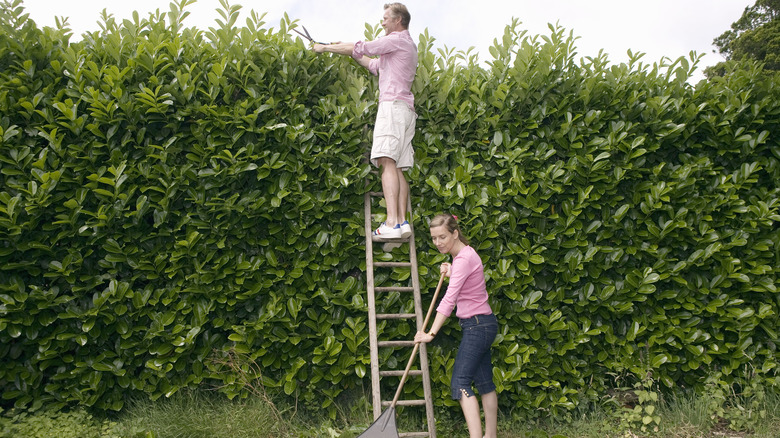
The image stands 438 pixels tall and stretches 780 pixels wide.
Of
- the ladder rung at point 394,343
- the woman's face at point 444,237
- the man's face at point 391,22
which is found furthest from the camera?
the man's face at point 391,22

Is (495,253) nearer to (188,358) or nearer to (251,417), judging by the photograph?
(251,417)

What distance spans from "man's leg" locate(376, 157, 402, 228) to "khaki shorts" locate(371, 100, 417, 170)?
0.06 metres

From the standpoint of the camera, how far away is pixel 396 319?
4301mm

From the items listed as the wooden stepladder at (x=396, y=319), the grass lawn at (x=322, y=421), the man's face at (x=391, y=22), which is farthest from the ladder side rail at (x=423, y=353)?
the man's face at (x=391, y=22)

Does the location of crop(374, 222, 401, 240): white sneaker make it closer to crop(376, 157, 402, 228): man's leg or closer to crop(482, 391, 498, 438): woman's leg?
crop(376, 157, 402, 228): man's leg

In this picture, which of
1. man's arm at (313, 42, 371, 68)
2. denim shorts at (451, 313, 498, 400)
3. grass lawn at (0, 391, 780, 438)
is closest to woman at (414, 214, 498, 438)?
denim shorts at (451, 313, 498, 400)

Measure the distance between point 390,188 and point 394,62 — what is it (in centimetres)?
99

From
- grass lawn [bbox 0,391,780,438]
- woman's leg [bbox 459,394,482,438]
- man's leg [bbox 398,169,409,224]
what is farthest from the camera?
man's leg [bbox 398,169,409,224]

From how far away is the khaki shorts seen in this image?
4.11 meters

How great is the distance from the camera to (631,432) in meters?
4.31

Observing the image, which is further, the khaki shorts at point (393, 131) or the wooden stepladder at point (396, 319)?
the khaki shorts at point (393, 131)

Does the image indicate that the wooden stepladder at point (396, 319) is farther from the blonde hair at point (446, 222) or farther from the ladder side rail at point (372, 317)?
the blonde hair at point (446, 222)

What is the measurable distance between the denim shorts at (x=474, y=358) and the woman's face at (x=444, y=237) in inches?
20.5

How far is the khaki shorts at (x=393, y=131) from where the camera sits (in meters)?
4.11
